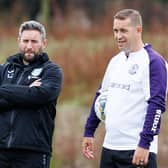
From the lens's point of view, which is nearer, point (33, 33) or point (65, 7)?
point (33, 33)

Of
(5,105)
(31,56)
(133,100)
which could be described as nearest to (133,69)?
(133,100)

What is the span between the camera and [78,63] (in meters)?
16.4

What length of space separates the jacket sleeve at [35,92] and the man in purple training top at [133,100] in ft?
1.59

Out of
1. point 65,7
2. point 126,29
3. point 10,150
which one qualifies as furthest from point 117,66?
point 65,7

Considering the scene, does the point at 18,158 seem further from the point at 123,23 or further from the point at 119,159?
the point at 123,23

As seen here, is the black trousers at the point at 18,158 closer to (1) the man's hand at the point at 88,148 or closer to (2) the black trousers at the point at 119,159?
(1) the man's hand at the point at 88,148

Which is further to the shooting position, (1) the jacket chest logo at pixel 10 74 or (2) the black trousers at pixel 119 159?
(1) the jacket chest logo at pixel 10 74

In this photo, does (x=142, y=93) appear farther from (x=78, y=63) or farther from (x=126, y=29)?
(x=78, y=63)

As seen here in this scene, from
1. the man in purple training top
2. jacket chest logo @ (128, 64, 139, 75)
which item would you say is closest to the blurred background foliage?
the man in purple training top

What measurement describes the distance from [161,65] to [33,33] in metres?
1.23

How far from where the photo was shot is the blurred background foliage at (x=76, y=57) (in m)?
12.1

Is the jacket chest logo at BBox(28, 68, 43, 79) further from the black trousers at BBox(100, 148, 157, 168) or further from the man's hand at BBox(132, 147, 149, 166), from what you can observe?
the man's hand at BBox(132, 147, 149, 166)

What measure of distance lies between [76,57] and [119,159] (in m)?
9.31

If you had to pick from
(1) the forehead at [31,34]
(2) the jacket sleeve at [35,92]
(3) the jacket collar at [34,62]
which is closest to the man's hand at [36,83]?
(2) the jacket sleeve at [35,92]
